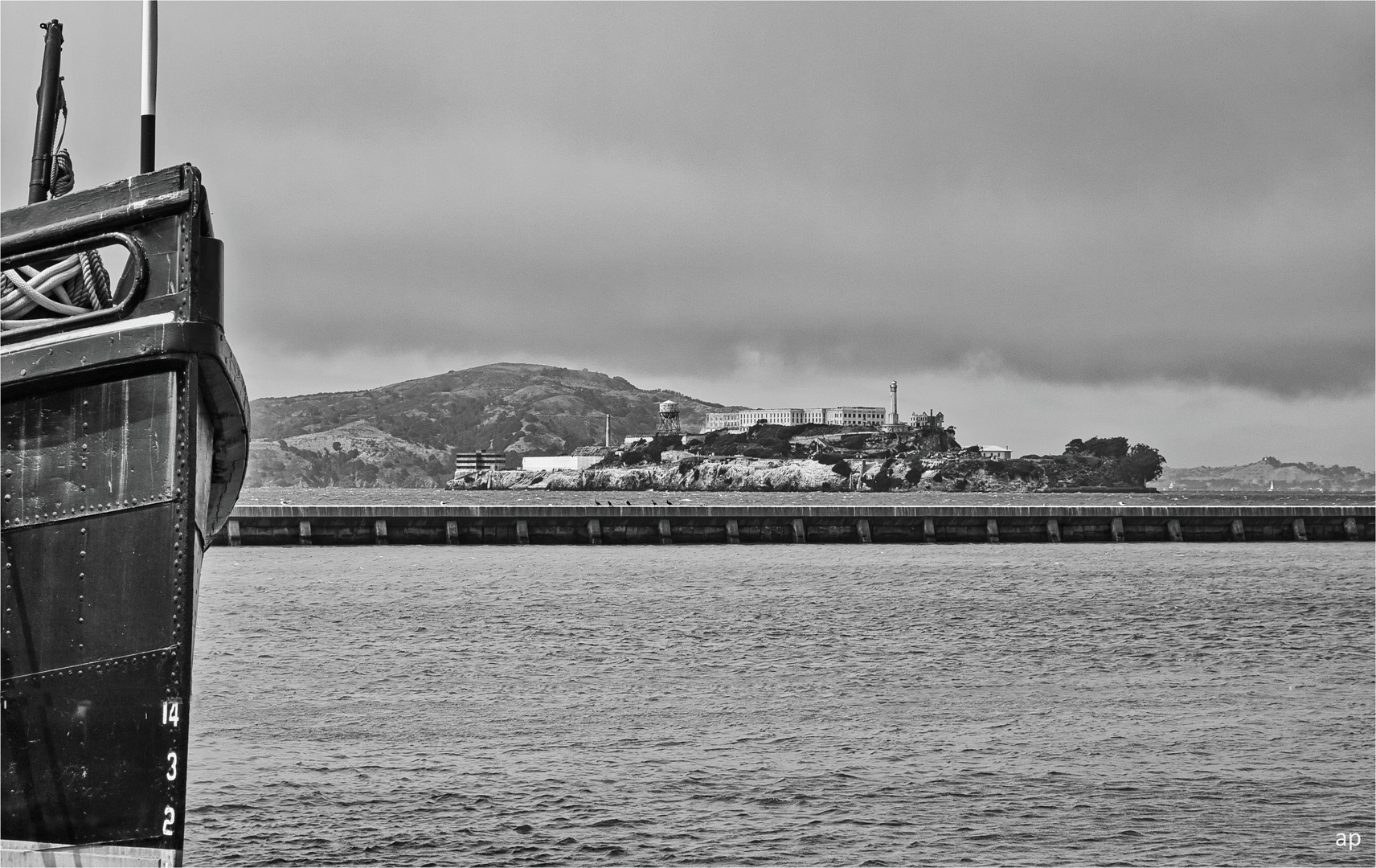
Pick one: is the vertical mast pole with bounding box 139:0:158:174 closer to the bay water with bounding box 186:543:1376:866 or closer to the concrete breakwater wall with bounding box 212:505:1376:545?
the bay water with bounding box 186:543:1376:866

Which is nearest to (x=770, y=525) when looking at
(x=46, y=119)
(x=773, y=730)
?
(x=773, y=730)

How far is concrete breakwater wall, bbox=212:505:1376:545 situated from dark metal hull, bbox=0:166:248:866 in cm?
4886

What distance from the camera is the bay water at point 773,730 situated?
12008mm

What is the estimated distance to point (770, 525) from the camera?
62406 millimetres

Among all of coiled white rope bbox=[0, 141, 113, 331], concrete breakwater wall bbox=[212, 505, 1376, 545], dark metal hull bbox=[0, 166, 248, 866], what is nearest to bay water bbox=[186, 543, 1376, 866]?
dark metal hull bbox=[0, 166, 248, 866]

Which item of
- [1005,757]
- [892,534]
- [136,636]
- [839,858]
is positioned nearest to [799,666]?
[1005,757]

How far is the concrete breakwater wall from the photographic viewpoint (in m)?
57.5

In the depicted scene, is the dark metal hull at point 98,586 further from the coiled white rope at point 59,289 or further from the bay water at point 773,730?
the bay water at point 773,730

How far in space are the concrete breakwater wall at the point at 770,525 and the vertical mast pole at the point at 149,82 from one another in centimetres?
4863

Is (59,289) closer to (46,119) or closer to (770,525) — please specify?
(46,119)

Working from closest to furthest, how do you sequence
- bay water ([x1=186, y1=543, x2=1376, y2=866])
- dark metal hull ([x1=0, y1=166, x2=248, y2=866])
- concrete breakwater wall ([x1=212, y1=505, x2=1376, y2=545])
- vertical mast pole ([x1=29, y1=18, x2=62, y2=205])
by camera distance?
1. dark metal hull ([x1=0, y1=166, x2=248, y2=866])
2. vertical mast pole ([x1=29, y1=18, x2=62, y2=205])
3. bay water ([x1=186, y1=543, x2=1376, y2=866])
4. concrete breakwater wall ([x1=212, y1=505, x2=1376, y2=545])

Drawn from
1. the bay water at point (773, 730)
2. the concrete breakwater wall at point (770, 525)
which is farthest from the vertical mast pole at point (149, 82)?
the concrete breakwater wall at point (770, 525)

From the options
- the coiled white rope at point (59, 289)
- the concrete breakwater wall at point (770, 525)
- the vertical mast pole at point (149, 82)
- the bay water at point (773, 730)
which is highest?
the vertical mast pole at point (149, 82)

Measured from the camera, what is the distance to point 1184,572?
51969 millimetres
